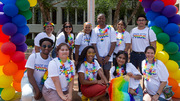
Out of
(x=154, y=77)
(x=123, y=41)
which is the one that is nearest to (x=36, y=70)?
(x=123, y=41)

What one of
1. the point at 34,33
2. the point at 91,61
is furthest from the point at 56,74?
the point at 34,33

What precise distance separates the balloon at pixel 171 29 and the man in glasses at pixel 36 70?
2726 mm

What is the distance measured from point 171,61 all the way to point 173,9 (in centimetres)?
122

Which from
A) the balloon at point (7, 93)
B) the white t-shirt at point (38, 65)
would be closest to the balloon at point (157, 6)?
the white t-shirt at point (38, 65)

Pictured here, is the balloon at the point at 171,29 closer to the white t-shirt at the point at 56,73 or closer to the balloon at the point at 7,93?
the white t-shirt at the point at 56,73

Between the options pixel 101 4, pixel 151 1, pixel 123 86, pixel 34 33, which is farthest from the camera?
pixel 34 33

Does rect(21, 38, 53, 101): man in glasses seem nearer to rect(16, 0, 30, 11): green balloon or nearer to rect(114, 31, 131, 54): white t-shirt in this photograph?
rect(16, 0, 30, 11): green balloon

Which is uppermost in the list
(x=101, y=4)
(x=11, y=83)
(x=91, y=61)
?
(x=101, y=4)

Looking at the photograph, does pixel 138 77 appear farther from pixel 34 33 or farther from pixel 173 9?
pixel 34 33

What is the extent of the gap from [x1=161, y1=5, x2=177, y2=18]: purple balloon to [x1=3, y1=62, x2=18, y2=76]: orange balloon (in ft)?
12.3

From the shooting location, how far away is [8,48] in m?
4.11

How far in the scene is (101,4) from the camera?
67.2 feet

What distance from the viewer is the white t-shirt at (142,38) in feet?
14.4

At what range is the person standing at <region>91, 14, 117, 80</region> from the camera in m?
4.47
